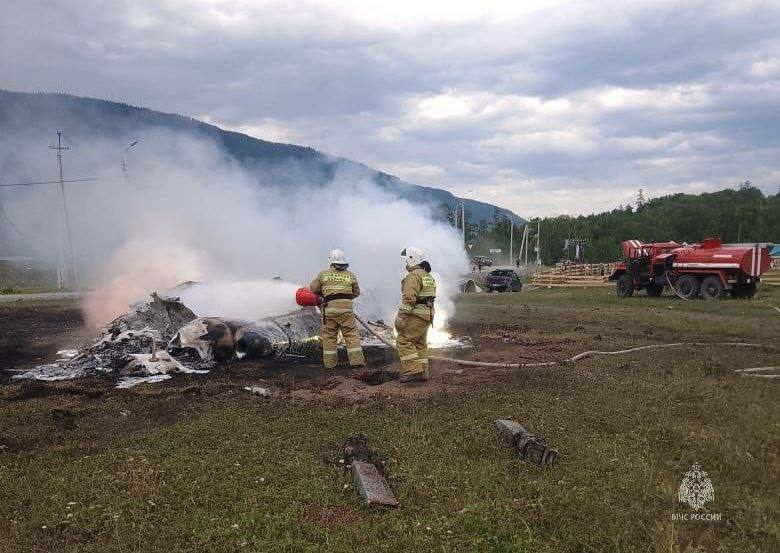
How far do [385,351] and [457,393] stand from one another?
3.86m

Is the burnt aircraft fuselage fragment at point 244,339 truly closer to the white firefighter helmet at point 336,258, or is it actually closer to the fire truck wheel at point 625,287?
the white firefighter helmet at point 336,258

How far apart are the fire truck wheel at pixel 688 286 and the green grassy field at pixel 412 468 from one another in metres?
14.9

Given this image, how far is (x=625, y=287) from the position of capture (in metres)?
24.1

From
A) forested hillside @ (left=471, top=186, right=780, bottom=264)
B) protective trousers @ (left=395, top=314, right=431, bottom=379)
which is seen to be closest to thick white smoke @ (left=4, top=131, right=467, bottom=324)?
protective trousers @ (left=395, top=314, right=431, bottom=379)

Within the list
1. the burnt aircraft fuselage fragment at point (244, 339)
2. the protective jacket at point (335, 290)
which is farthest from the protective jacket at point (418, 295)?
the burnt aircraft fuselage fragment at point (244, 339)

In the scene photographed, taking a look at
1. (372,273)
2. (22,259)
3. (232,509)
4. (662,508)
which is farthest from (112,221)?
(22,259)

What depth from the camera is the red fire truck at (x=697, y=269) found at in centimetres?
2098

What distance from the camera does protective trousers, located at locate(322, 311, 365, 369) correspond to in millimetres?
9992

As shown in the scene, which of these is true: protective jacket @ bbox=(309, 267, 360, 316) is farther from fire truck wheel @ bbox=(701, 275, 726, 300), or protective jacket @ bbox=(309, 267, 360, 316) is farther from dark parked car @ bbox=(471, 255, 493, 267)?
dark parked car @ bbox=(471, 255, 493, 267)

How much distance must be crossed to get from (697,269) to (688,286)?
759mm

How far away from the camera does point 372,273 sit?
Answer: 14.8 m

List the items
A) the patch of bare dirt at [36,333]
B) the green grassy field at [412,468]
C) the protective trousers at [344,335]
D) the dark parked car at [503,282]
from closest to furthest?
the green grassy field at [412,468] → the protective trousers at [344,335] → the patch of bare dirt at [36,333] → the dark parked car at [503,282]

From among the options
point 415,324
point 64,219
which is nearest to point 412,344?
point 415,324

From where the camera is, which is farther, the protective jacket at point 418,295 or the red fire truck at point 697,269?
the red fire truck at point 697,269
